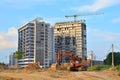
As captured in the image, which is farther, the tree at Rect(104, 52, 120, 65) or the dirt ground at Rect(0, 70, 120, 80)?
the tree at Rect(104, 52, 120, 65)

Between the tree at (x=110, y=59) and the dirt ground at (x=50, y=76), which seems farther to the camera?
the tree at (x=110, y=59)

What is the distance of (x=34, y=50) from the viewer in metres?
195

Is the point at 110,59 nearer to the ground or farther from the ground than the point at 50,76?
nearer to the ground

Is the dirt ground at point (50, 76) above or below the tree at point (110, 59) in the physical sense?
above

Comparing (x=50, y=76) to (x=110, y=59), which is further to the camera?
(x=110, y=59)

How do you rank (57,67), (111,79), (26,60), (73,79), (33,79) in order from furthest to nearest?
(26,60)
(57,67)
(111,79)
(73,79)
(33,79)

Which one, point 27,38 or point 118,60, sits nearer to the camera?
point 118,60

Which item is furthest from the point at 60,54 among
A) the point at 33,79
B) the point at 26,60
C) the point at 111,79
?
the point at 26,60

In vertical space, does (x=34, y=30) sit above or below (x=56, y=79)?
above

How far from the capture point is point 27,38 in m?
200

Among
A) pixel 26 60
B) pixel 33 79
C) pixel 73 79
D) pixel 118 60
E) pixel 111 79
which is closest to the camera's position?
pixel 33 79

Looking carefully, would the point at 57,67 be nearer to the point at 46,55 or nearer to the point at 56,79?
the point at 56,79

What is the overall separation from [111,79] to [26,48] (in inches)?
6357

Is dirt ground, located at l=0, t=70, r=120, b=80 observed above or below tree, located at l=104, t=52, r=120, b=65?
above
